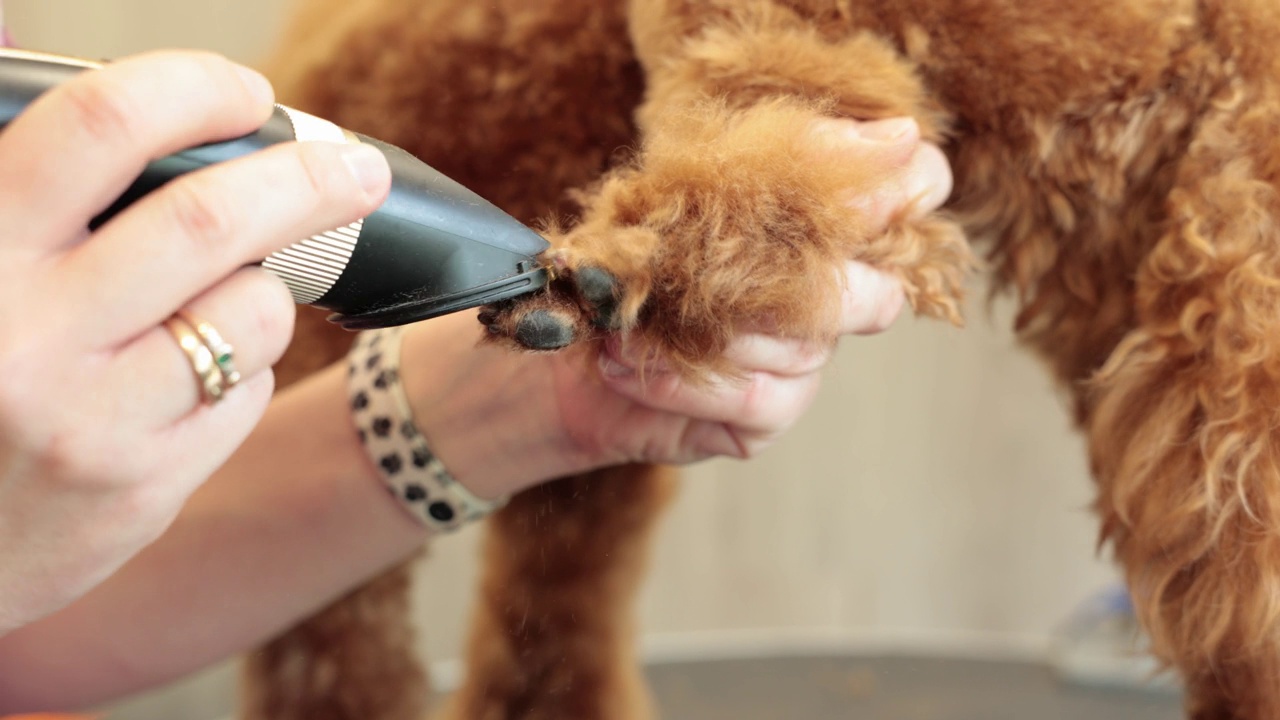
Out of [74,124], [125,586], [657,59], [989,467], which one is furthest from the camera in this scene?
[989,467]

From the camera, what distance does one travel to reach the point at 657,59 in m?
0.50

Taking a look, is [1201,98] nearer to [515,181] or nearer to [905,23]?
[905,23]

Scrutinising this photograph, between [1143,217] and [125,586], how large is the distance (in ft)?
1.92

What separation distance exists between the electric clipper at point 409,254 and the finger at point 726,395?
0.06 meters

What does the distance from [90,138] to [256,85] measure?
53 millimetres

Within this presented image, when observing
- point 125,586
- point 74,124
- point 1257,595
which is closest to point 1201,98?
point 1257,595

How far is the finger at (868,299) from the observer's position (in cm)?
43

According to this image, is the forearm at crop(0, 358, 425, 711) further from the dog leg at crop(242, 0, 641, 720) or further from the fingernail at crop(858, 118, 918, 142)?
the fingernail at crop(858, 118, 918, 142)

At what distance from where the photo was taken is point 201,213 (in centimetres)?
29

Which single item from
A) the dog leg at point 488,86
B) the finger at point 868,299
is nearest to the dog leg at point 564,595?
the dog leg at point 488,86

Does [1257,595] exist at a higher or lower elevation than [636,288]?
lower

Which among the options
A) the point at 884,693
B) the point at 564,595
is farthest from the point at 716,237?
the point at 884,693

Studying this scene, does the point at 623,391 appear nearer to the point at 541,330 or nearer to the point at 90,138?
the point at 541,330

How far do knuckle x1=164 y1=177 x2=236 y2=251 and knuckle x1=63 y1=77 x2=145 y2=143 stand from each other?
0.7 inches
